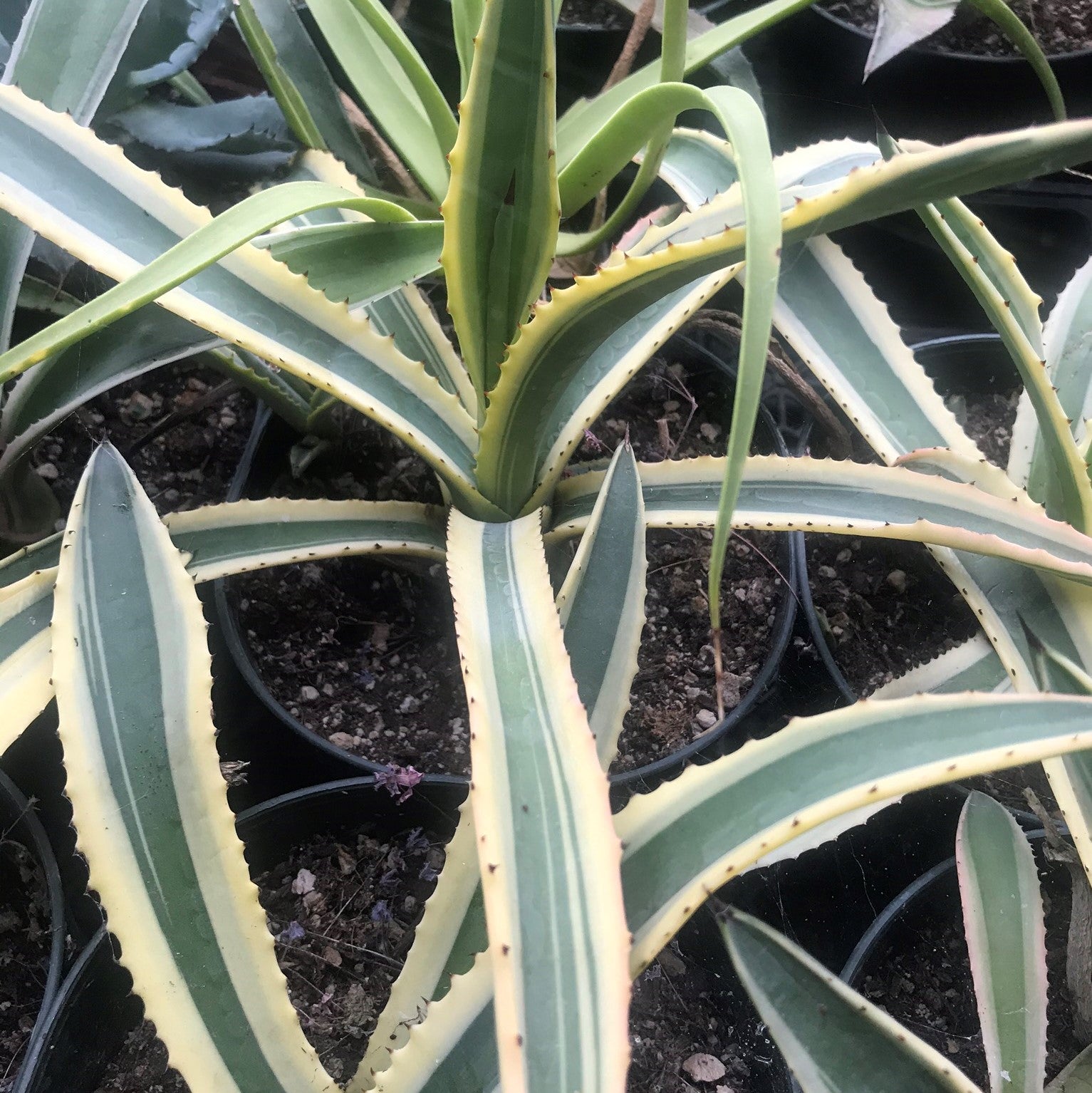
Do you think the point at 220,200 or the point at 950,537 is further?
the point at 220,200

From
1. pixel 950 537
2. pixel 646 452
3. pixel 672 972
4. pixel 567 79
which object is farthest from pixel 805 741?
pixel 567 79

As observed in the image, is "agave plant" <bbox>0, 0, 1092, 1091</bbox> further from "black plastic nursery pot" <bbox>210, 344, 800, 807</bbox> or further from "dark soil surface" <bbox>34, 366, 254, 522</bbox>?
"dark soil surface" <bbox>34, 366, 254, 522</bbox>

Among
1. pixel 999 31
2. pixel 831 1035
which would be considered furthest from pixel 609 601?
pixel 999 31

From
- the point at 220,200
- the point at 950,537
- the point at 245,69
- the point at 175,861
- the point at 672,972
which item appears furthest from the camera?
the point at 245,69

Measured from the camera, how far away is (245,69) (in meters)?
0.92

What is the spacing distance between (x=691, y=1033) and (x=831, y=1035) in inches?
8.2

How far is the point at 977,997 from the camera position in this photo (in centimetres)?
47

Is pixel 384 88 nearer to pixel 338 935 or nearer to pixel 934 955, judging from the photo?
pixel 338 935

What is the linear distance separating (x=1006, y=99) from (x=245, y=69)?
920 millimetres

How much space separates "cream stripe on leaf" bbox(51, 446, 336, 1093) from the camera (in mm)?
391

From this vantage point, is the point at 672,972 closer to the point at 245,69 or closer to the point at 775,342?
the point at 775,342

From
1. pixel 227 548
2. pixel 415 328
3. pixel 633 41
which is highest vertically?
pixel 633 41

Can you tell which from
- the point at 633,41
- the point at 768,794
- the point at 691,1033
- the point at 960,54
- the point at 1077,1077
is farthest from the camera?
the point at 960,54

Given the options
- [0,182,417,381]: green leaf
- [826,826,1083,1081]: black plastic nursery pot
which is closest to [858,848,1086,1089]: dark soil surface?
[826,826,1083,1081]: black plastic nursery pot
